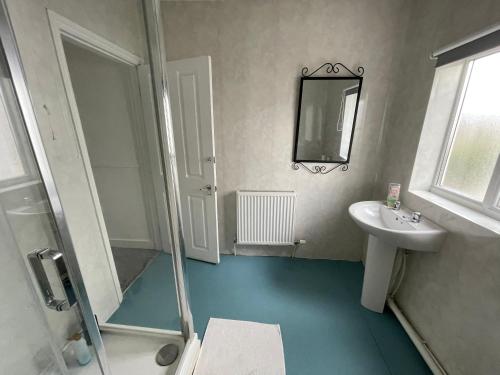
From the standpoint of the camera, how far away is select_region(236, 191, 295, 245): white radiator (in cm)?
210

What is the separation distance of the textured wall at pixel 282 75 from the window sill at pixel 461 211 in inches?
22.7

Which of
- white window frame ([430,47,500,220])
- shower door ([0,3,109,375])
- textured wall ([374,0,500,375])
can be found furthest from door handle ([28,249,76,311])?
white window frame ([430,47,500,220])

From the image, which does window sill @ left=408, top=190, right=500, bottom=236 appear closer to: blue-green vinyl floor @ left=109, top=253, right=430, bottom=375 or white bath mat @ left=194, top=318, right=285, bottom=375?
blue-green vinyl floor @ left=109, top=253, right=430, bottom=375

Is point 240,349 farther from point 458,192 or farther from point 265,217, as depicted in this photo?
point 458,192

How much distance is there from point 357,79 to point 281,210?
1369mm

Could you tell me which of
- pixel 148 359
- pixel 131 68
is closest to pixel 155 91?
pixel 131 68

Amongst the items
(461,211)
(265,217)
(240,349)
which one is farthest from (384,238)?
(240,349)

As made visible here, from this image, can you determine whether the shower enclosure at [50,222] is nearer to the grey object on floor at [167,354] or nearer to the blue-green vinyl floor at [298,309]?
the grey object on floor at [167,354]

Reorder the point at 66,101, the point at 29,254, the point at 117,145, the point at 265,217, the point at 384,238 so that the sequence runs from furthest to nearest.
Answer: the point at 265,217, the point at 117,145, the point at 384,238, the point at 66,101, the point at 29,254

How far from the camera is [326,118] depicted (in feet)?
6.36

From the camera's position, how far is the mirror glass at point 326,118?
185cm

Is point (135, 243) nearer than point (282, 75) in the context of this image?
No

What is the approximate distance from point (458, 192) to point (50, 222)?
7.03 ft

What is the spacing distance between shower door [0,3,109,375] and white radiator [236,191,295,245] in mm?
1449
